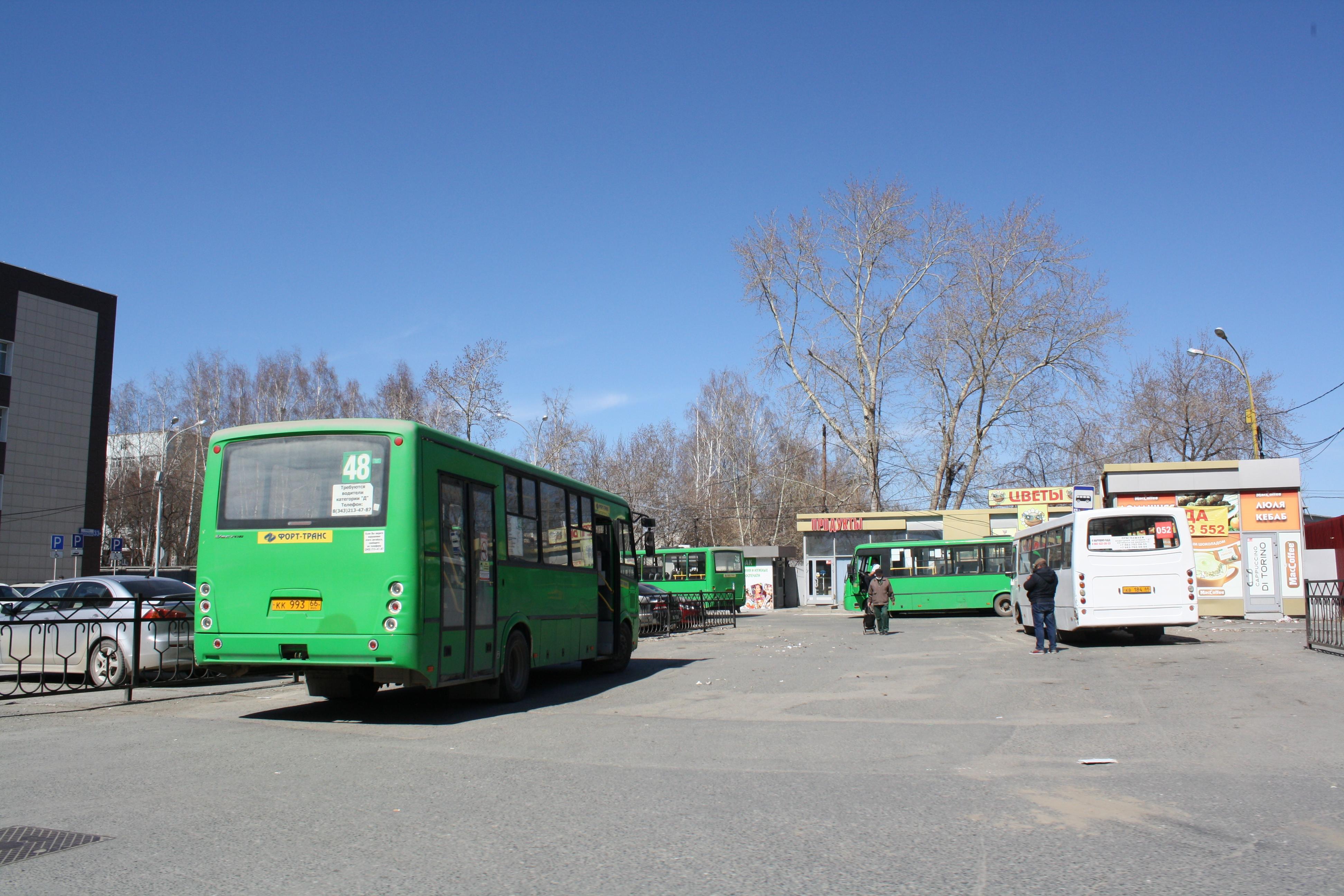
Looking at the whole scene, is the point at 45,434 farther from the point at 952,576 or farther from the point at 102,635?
the point at 952,576

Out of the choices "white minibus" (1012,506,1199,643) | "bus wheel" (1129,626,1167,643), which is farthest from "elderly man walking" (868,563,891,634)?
"white minibus" (1012,506,1199,643)

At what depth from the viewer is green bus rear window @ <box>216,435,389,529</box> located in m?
9.87

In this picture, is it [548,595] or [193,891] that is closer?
[193,891]

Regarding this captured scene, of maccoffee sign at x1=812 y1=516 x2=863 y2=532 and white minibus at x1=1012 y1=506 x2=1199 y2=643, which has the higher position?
maccoffee sign at x1=812 y1=516 x2=863 y2=532

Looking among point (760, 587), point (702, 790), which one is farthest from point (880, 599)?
point (760, 587)

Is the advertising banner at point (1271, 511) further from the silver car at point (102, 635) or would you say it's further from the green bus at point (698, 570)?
the silver car at point (102, 635)

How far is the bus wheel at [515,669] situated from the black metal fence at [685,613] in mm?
Result: 13063

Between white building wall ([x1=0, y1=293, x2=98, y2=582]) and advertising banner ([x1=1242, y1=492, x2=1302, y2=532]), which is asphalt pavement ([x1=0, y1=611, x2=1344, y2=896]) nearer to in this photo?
advertising banner ([x1=1242, y1=492, x2=1302, y2=532])

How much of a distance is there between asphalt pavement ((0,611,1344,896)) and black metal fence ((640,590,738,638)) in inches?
555

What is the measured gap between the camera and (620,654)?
1583 cm

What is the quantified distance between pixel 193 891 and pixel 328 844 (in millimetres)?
894

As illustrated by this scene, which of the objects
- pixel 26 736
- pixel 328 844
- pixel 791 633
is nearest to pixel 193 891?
pixel 328 844

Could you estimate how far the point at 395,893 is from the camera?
451cm

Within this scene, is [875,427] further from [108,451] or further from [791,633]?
[108,451]
